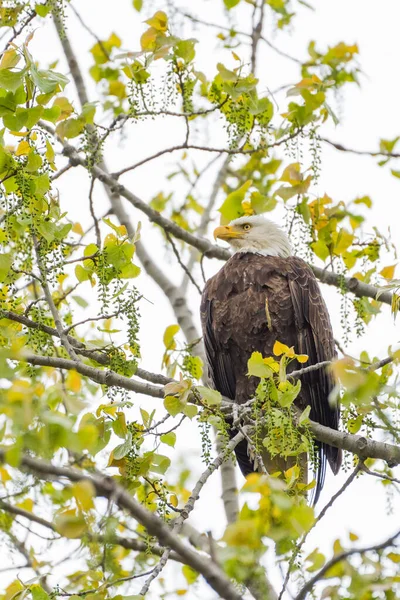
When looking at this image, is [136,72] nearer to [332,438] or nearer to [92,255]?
[92,255]

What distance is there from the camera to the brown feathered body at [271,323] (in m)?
6.02

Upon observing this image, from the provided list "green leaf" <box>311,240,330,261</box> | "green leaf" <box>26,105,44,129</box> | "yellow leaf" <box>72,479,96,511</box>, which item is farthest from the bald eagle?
"yellow leaf" <box>72,479,96,511</box>

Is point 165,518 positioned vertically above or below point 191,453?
below

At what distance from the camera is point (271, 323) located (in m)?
6.01

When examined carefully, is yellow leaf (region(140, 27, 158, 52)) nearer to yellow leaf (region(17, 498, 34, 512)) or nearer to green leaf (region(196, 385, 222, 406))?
green leaf (region(196, 385, 222, 406))

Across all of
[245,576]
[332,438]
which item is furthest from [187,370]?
[245,576]

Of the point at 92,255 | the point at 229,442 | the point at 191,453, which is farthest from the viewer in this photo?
the point at 191,453

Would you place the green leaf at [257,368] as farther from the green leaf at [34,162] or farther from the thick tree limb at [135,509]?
the thick tree limb at [135,509]

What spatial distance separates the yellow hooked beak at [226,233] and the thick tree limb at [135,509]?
15.9 feet

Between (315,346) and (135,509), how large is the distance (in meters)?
4.05

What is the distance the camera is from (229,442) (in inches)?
154

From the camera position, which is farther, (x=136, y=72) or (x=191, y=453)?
(x=136, y=72)

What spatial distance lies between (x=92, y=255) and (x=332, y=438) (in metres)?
1.52

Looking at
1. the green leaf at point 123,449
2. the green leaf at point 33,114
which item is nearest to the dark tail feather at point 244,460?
the green leaf at point 123,449
